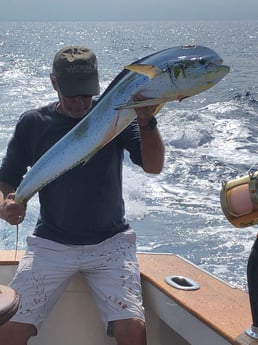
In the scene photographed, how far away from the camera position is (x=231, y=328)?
1.87 meters

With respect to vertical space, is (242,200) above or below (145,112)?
below

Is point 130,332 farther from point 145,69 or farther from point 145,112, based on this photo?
point 145,69

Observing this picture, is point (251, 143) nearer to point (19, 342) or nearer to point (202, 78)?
point (19, 342)

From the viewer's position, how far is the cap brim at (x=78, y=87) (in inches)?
85.2

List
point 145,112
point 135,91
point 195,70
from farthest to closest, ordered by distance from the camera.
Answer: point 145,112 < point 135,91 < point 195,70

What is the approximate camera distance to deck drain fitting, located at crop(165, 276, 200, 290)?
2232 millimetres

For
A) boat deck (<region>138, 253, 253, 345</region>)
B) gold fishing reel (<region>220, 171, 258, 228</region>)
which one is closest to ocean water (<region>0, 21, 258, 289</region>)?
boat deck (<region>138, 253, 253, 345</region>)

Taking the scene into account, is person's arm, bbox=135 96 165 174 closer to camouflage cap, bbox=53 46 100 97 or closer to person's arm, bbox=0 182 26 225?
camouflage cap, bbox=53 46 100 97

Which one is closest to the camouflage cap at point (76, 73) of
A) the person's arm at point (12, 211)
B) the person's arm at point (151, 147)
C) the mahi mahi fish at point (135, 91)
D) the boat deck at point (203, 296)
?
the person's arm at point (151, 147)

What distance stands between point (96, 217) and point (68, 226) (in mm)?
109

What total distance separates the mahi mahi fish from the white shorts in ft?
2.02

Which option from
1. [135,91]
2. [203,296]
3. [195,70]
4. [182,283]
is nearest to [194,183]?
[182,283]

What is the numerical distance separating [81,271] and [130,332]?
13.8 inches

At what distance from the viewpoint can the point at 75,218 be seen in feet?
7.55
